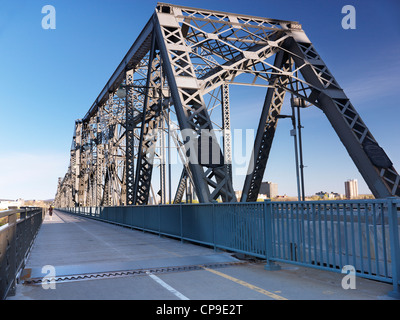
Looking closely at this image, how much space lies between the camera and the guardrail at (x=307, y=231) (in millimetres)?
5355

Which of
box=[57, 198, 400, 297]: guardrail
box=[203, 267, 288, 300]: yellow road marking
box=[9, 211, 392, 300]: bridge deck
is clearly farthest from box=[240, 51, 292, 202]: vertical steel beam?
box=[203, 267, 288, 300]: yellow road marking

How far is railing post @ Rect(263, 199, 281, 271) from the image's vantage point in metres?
7.44

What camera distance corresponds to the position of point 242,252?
8.47 m

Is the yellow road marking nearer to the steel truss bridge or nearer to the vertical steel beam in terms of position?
the steel truss bridge

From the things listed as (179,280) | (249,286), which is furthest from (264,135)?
(249,286)

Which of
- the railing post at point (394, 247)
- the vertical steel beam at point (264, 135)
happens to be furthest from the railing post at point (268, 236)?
the vertical steel beam at point (264, 135)

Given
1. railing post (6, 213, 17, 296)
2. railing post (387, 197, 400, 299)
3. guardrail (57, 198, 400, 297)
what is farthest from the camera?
railing post (6, 213, 17, 296)

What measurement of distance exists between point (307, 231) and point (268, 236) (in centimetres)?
111

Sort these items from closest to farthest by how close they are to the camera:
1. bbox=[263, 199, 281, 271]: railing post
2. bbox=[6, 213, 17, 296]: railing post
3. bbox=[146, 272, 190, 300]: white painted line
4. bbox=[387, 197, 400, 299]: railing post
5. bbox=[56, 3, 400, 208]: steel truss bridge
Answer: bbox=[387, 197, 400, 299]: railing post < bbox=[146, 272, 190, 300]: white painted line < bbox=[6, 213, 17, 296]: railing post < bbox=[263, 199, 281, 271]: railing post < bbox=[56, 3, 400, 208]: steel truss bridge

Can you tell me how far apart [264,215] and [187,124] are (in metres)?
6.13

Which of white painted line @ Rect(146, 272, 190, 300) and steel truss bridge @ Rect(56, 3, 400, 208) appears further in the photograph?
steel truss bridge @ Rect(56, 3, 400, 208)

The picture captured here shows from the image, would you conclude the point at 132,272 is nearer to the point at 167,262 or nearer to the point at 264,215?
the point at 167,262

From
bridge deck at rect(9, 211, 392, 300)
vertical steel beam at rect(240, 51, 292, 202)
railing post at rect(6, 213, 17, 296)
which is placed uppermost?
vertical steel beam at rect(240, 51, 292, 202)

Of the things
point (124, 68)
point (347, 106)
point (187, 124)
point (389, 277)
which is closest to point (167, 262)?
point (389, 277)
